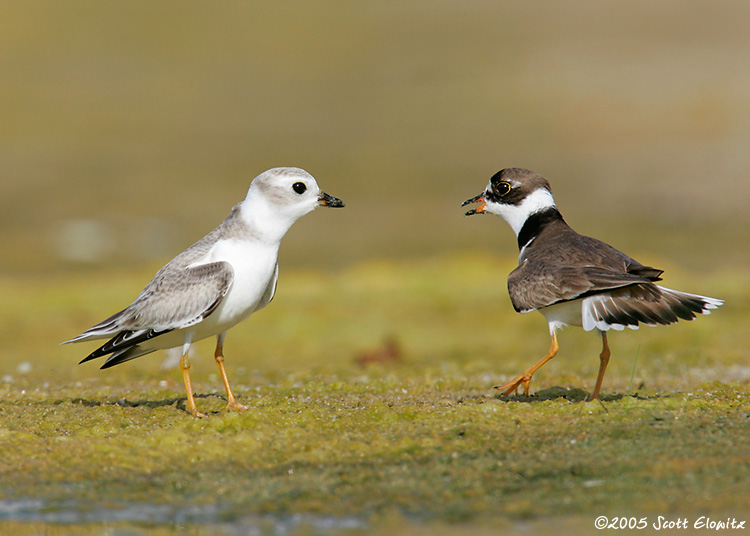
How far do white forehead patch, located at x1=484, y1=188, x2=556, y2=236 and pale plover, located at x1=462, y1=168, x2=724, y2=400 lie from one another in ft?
0.99

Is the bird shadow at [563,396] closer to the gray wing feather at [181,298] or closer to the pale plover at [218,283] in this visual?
the pale plover at [218,283]

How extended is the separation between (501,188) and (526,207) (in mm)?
371

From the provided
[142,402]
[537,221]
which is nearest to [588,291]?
[537,221]

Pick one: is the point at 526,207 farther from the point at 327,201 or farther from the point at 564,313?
the point at 327,201

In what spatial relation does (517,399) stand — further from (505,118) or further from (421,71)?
(421,71)

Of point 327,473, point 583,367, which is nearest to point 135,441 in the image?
point 327,473

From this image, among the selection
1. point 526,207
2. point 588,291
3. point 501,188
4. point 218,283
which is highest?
point 501,188

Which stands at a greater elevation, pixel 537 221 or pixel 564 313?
pixel 537 221

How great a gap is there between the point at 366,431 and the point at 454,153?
27465 millimetres

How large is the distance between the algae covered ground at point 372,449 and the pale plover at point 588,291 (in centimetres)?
42

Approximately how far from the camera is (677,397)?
24.3ft

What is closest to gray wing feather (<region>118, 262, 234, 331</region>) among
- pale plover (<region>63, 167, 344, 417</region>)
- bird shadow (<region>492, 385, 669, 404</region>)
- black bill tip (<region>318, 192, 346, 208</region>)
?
pale plover (<region>63, 167, 344, 417</region>)

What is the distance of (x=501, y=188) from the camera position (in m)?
9.25

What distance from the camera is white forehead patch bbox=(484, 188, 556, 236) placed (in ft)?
29.4
